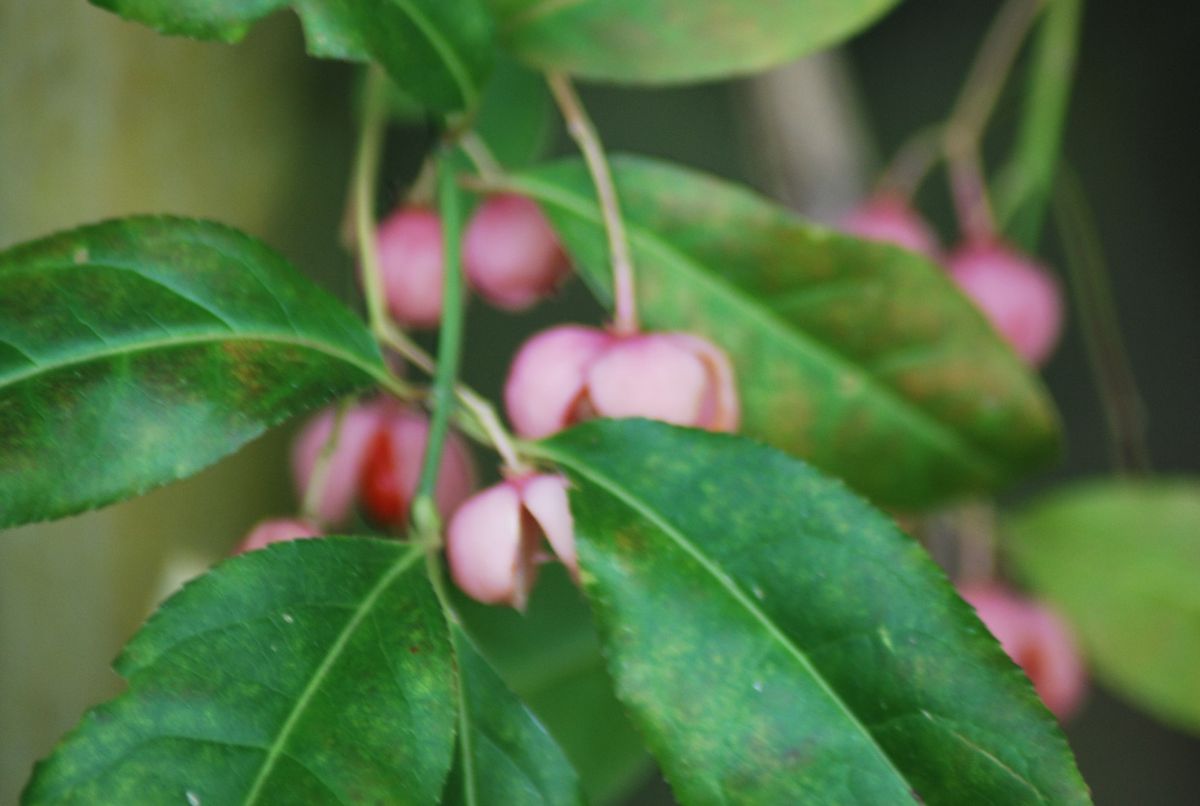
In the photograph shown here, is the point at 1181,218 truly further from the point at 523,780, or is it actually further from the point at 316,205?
the point at 523,780

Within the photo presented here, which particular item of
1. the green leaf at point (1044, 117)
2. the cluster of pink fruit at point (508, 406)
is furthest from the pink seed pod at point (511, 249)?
the green leaf at point (1044, 117)

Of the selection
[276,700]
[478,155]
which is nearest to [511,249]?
[478,155]

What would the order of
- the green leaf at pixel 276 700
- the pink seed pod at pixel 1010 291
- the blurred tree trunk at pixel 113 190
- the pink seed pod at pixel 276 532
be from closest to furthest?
the green leaf at pixel 276 700 < the pink seed pod at pixel 276 532 < the blurred tree trunk at pixel 113 190 < the pink seed pod at pixel 1010 291

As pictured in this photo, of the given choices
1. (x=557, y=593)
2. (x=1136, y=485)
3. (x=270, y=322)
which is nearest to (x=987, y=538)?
(x=1136, y=485)

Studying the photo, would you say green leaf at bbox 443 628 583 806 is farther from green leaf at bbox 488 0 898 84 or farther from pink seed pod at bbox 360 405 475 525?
green leaf at bbox 488 0 898 84

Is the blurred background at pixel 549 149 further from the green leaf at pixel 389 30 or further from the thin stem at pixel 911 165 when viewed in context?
the green leaf at pixel 389 30

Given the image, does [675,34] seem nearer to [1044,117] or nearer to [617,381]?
[617,381]
